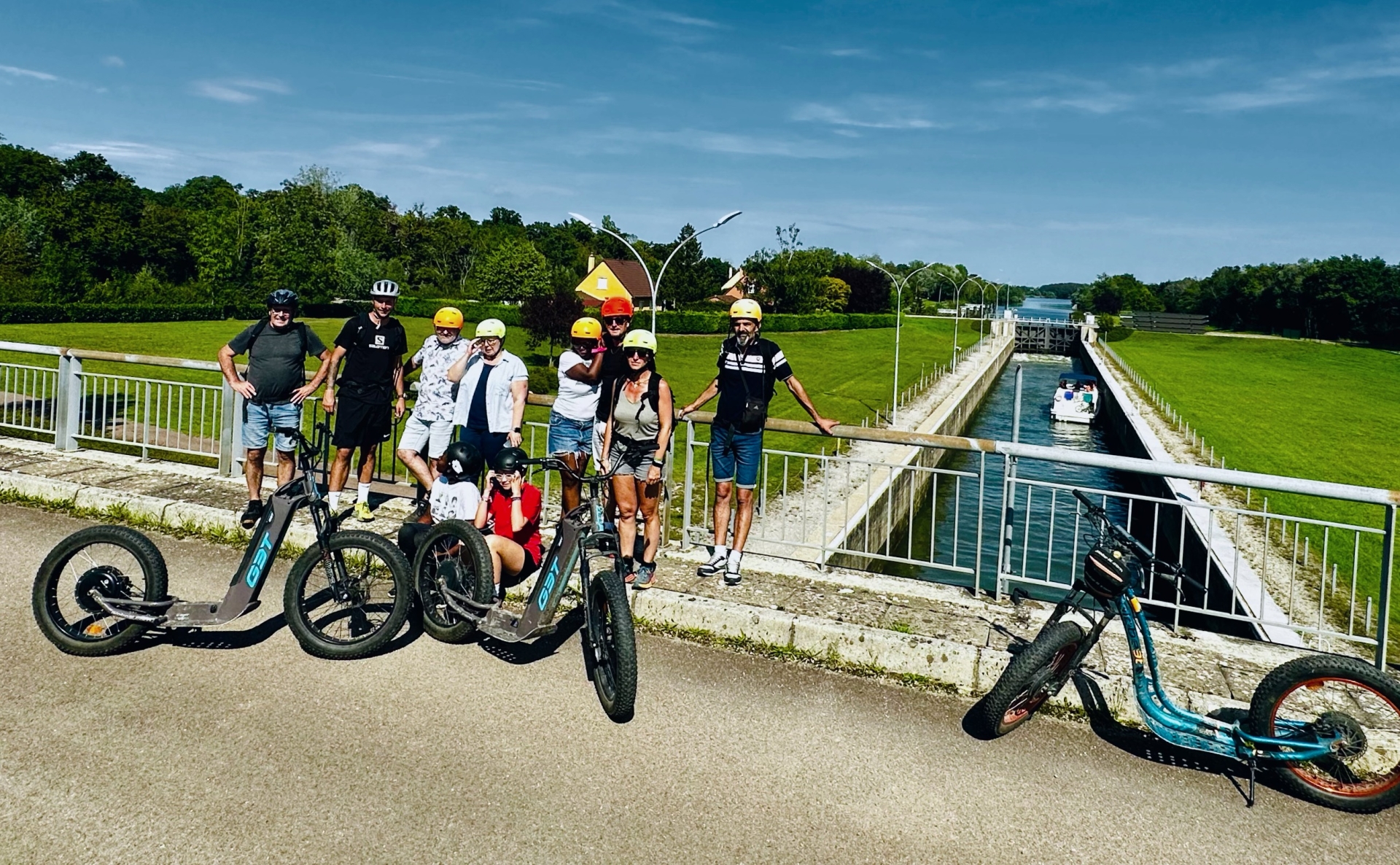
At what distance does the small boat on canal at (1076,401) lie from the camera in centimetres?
4088

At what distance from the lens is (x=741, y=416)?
20.6ft

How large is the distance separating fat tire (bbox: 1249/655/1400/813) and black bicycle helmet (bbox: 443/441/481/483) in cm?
438

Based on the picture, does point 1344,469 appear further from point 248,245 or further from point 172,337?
point 248,245

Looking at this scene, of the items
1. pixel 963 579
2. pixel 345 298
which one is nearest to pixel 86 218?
pixel 345 298

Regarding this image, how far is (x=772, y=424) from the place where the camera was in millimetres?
6773

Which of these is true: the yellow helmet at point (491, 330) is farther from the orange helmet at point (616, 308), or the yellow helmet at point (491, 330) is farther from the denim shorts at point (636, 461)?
the denim shorts at point (636, 461)

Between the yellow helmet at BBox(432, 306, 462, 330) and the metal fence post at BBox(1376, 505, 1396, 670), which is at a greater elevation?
the yellow helmet at BBox(432, 306, 462, 330)

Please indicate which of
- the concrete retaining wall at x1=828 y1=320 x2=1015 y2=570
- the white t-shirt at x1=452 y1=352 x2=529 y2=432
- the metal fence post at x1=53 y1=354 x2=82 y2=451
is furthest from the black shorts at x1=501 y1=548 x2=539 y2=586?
the metal fence post at x1=53 y1=354 x2=82 y2=451

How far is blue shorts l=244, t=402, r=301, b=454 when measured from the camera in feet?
24.1

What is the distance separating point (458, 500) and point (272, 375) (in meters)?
2.42

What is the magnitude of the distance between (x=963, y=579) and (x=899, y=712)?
41.1ft

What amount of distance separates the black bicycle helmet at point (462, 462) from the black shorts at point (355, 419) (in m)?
1.93

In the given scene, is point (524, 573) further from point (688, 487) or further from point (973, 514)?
point (973, 514)

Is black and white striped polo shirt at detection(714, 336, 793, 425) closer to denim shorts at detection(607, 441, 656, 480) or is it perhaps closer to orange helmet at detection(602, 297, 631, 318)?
denim shorts at detection(607, 441, 656, 480)
